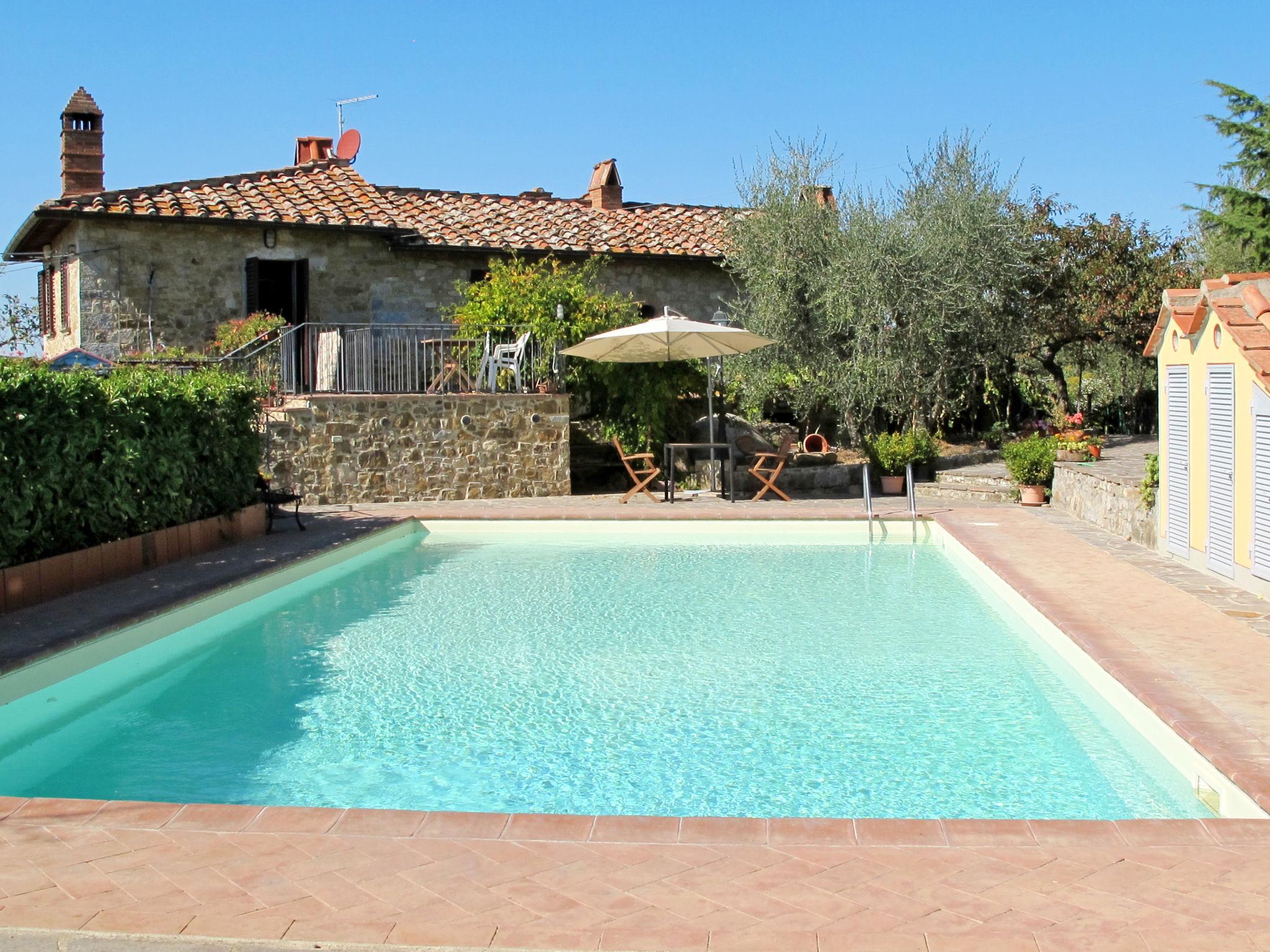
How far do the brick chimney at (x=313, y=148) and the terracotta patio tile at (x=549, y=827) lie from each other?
22.2 m

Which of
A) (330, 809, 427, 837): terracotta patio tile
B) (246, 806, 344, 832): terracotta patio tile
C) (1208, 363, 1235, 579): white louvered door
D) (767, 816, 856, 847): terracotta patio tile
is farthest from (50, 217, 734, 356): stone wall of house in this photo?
(767, 816, 856, 847): terracotta patio tile

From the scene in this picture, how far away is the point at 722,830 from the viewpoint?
4.35 meters

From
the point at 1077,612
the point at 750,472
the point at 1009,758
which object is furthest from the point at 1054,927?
the point at 750,472

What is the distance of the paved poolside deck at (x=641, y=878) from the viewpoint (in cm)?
348

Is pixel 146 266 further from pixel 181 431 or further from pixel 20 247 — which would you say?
pixel 181 431

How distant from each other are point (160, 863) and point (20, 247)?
66.6 ft

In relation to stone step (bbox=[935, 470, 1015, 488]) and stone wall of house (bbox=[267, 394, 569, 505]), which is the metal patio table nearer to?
stone wall of house (bbox=[267, 394, 569, 505])

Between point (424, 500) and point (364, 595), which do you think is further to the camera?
point (424, 500)

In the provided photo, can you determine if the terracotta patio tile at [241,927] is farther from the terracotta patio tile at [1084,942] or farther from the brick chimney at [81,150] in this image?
the brick chimney at [81,150]

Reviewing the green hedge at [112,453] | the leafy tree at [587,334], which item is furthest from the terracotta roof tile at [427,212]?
the green hedge at [112,453]

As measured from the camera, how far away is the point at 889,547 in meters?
13.9

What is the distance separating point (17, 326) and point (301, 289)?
15.0 meters

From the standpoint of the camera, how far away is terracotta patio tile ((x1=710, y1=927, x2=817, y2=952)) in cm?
338

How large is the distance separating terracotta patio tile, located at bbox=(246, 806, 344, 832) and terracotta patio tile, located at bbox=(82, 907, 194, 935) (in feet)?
2.44
